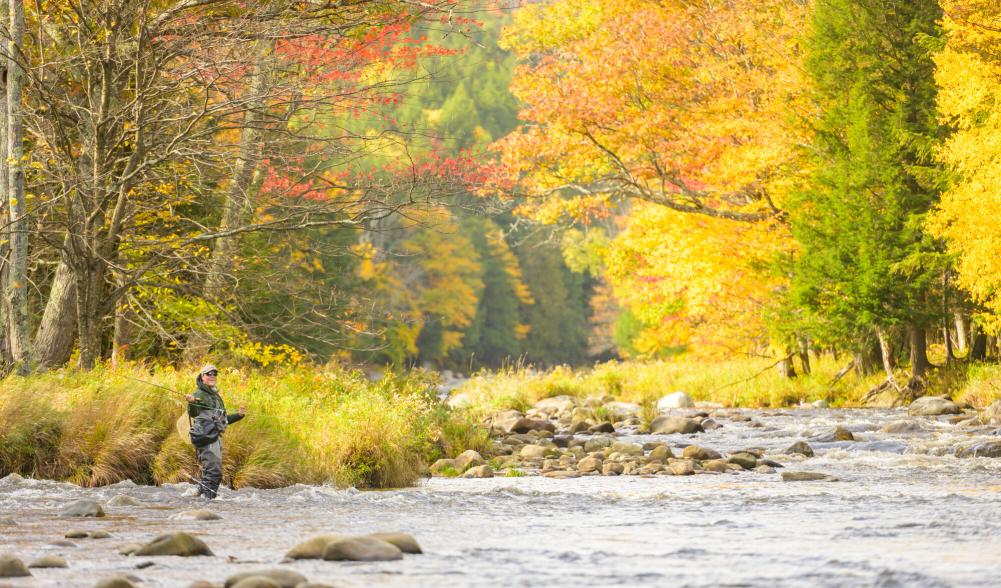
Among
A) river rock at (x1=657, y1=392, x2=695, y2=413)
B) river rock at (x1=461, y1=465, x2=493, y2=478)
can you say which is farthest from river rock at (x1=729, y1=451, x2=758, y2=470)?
river rock at (x1=657, y1=392, x2=695, y2=413)

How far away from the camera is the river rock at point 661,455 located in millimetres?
14359

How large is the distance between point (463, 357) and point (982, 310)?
1940 inches

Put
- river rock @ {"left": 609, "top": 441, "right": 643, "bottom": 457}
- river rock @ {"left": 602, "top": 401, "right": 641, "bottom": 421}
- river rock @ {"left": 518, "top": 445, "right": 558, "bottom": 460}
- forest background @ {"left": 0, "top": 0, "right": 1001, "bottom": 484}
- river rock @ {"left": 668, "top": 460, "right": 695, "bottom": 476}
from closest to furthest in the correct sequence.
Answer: forest background @ {"left": 0, "top": 0, "right": 1001, "bottom": 484} < river rock @ {"left": 668, "top": 460, "right": 695, "bottom": 476} < river rock @ {"left": 609, "top": 441, "right": 643, "bottom": 457} < river rock @ {"left": 518, "top": 445, "right": 558, "bottom": 460} < river rock @ {"left": 602, "top": 401, "right": 641, "bottom": 421}

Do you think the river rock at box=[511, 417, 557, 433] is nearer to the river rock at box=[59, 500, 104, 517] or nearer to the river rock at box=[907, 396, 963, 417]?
the river rock at box=[907, 396, 963, 417]

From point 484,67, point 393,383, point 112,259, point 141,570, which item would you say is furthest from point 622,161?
point 484,67

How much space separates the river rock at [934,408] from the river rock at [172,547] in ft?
50.7

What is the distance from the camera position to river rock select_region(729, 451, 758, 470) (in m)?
13.8

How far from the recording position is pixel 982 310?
21156mm

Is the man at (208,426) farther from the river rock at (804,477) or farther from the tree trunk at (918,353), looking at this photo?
the tree trunk at (918,353)

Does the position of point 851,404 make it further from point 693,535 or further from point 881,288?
point 693,535

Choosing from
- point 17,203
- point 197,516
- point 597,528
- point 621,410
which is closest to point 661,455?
point 597,528

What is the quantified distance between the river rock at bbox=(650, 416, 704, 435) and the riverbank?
6.54 meters

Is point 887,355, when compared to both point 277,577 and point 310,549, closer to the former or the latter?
point 310,549

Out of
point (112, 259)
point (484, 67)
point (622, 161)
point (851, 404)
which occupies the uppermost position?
point (484, 67)
